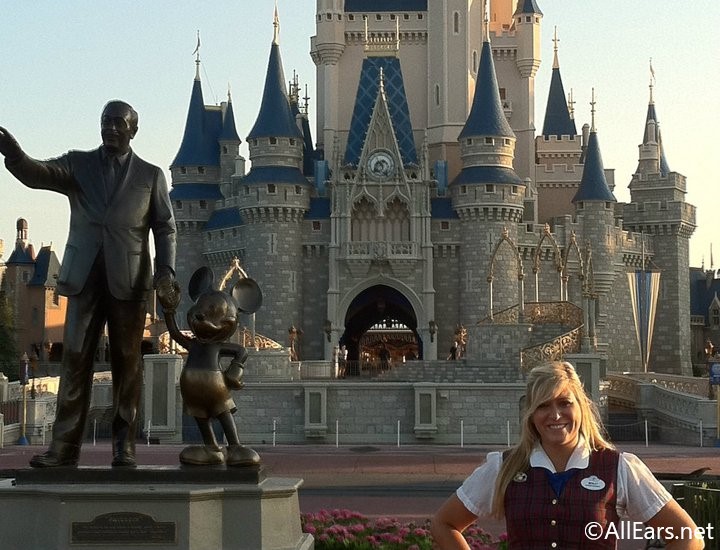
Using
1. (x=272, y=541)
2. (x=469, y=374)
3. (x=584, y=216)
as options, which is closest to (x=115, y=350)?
(x=272, y=541)

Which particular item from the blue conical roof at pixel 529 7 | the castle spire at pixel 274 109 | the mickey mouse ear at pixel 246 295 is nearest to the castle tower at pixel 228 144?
the castle spire at pixel 274 109

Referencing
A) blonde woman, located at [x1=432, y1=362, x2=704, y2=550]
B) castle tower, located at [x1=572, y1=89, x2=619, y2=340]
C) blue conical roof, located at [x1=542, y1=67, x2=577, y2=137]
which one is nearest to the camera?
blonde woman, located at [x1=432, y1=362, x2=704, y2=550]

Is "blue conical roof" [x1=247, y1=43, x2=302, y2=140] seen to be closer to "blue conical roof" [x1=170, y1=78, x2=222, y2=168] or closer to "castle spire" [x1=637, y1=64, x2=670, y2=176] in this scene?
"blue conical roof" [x1=170, y1=78, x2=222, y2=168]

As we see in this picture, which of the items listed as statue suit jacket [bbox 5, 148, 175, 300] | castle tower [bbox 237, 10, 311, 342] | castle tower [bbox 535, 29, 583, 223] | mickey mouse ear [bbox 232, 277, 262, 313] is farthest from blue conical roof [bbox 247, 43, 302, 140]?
statue suit jacket [bbox 5, 148, 175, 300]

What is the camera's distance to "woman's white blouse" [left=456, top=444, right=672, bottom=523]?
397 centimetres

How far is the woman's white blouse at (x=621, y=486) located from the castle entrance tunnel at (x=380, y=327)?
3726cm

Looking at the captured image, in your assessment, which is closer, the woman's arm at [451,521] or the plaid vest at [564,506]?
the plaid vest at [564,506]

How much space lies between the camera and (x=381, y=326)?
61.9 m

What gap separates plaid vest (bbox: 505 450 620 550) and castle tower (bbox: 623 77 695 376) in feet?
151

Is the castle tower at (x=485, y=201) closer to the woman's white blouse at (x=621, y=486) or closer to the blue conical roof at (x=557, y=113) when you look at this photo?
the blue conical roof at (x=557, y=113)

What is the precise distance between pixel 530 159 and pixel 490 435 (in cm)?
2589

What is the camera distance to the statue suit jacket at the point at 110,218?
7613 millimetres

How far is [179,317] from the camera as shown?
46781 mm

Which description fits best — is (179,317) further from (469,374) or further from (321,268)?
(469,374)
